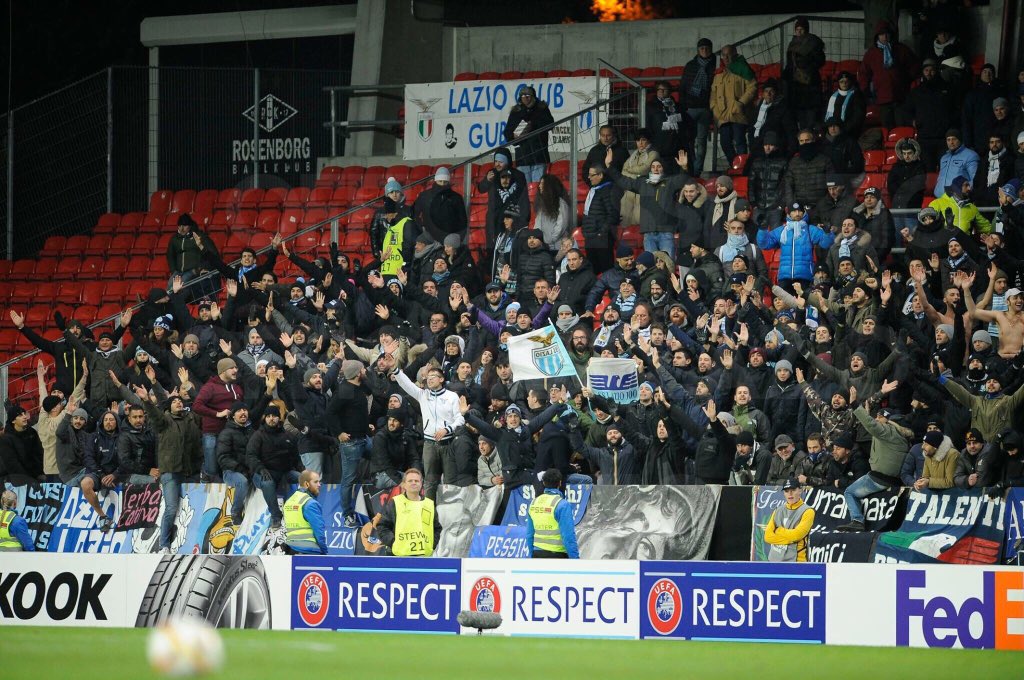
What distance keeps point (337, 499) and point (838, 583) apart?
4.98 m

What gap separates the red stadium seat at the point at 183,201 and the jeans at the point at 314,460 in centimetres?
833

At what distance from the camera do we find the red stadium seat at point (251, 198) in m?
21.4

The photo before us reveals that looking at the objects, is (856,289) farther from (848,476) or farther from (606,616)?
(606,616)

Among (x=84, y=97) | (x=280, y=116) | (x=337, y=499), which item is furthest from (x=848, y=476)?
(x=84, y=97)

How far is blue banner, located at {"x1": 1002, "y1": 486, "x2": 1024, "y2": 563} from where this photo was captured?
11.5m

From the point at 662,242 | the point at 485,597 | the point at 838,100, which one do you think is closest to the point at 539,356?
the point at 662,242

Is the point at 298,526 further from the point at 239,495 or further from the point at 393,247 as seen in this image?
the point at 393,247

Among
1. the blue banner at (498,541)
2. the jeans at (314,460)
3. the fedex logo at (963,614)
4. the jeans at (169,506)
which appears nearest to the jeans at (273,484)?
the jeans at (314,460)

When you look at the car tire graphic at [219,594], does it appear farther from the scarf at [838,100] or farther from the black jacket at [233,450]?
the scarf at [838,100]

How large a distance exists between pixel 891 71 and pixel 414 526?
814cm

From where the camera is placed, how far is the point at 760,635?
460 inches

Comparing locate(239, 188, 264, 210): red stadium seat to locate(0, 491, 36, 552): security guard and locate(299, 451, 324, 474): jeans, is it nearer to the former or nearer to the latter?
locate(0, 491, 36, 552): security guard

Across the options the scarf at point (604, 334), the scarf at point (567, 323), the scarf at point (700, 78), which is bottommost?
the scarf at point (604, 334)

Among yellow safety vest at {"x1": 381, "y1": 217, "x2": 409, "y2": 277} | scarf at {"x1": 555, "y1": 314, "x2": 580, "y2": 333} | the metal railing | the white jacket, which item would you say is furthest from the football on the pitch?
the metal railing
